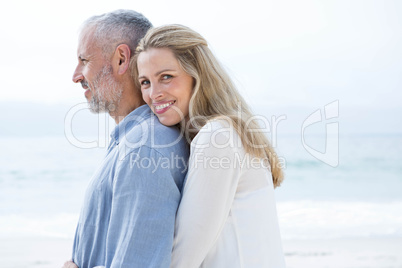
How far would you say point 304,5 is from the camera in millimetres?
19812

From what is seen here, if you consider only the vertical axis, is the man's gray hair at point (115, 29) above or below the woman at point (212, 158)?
above

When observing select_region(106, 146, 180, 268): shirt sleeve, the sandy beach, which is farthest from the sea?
select_region(106, 146, 180, 268): shirt sleeve

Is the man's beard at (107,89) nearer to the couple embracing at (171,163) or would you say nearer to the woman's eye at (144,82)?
the couple embracing at (171,163)

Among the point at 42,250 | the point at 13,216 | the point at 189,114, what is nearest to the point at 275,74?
the point at 13,216

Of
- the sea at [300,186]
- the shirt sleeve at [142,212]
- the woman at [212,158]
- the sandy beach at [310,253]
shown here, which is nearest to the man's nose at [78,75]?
the woman at [212,158]

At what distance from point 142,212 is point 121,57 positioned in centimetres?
86

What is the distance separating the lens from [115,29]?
2.13m

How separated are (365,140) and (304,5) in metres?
7.18

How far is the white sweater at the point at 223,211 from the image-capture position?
5.39ft

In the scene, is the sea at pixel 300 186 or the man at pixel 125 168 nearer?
the man at pixel 125 168

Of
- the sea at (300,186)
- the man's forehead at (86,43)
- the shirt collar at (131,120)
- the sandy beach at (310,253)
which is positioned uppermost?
the man's forehead at (86,43)

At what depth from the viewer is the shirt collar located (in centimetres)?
198

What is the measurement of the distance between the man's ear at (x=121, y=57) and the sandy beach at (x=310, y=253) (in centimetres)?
497

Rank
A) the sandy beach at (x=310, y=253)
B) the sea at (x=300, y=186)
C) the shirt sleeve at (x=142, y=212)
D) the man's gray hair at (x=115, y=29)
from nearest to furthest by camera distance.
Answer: the shirt sleeve at (x=142, y=212), the man's gray hair at (x=115, y=29), the sandy beach at (x=310, y=253), the sea at (x=300, y=186)
